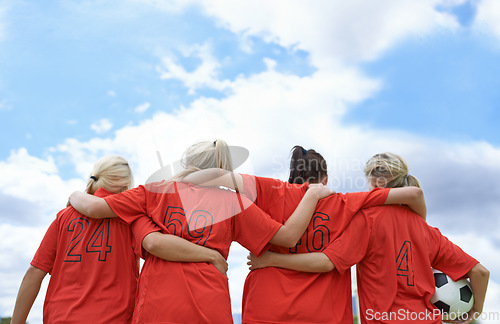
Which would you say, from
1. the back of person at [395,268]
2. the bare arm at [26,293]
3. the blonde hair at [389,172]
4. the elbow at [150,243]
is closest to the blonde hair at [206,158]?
the elbow at [150,243]

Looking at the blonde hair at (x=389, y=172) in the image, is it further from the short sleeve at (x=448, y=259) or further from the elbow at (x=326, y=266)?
the elbow at (x=326, y=266)

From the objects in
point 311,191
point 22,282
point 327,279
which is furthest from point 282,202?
point 22,282

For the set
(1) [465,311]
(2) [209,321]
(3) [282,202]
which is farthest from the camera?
(1) [465,311]

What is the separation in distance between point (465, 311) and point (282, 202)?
7.51 ft

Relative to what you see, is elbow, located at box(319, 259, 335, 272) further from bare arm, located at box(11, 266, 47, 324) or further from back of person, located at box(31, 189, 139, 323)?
bare arm, located at box(11, 266, 47, 324)

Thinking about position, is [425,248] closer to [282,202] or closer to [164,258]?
[282,202]

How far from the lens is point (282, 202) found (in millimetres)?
4188

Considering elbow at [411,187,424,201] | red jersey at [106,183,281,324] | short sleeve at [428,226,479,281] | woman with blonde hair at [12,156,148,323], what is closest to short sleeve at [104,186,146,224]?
red jersey at [106,183,281,324]

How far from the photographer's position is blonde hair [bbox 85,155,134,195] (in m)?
4.49

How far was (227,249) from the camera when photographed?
3.95 metres

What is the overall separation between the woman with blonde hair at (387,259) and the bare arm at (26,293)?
220 centimetres

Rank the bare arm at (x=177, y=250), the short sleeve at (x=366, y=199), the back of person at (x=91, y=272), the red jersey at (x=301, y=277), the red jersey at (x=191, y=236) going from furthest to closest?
the short sleeve at (x=366, y=199) → the back of person at (x=91, y=272) → the red jersey at (x=301, y=277) → the bare arm at (x=177, y=250) → the red jersey at (x=191, y=236)

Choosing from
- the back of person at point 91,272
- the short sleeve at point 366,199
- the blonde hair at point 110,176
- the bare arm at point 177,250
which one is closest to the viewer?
the bare arm at point 177,250

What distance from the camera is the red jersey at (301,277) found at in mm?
3861
